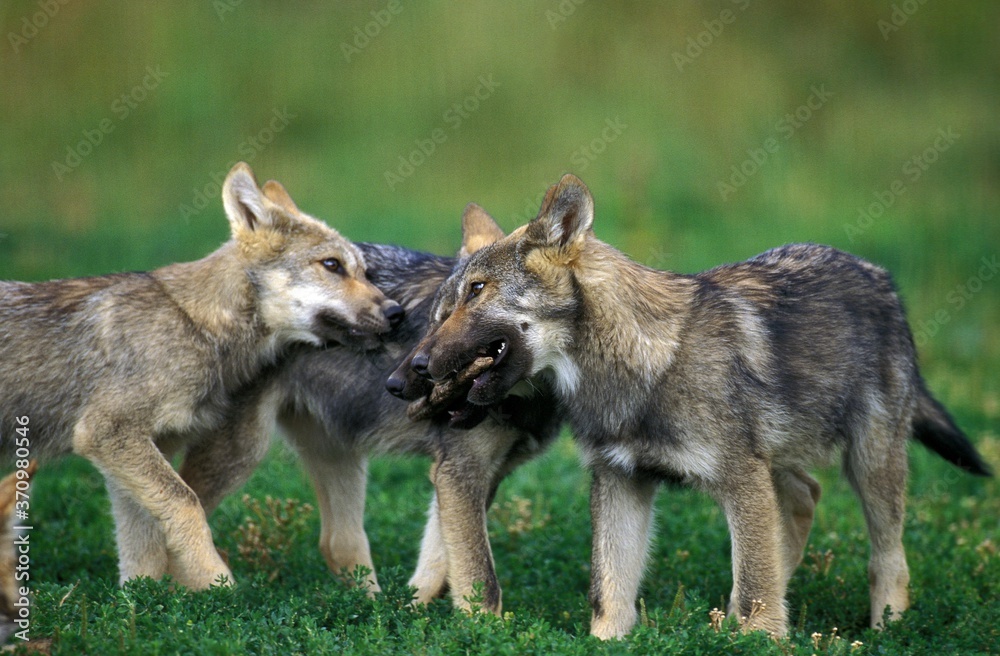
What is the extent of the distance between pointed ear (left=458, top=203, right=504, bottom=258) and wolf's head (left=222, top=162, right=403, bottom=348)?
1.78 ft

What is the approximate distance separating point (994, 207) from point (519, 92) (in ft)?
21.6

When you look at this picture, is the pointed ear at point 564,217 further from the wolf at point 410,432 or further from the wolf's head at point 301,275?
the wolf's head at point 301,275

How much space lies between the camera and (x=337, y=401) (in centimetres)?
637

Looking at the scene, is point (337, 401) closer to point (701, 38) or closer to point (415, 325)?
point (415, 325)

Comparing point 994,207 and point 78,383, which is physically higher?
point 994,207

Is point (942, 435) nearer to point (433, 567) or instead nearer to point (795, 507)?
point (795, 507)

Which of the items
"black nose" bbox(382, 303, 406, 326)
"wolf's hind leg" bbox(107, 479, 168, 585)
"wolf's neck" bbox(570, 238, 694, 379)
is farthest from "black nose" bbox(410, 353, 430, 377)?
"wolf's hind leg" bbox(107, 479, 168, 585)

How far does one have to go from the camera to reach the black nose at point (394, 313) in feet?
20.2

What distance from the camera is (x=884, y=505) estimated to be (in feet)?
20.6

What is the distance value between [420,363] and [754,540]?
5.83 ft

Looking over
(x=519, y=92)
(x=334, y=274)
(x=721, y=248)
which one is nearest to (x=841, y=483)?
(x=334, y=274)

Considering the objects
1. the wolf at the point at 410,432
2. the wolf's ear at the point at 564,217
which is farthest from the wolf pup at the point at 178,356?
the wolf's ear at the point at 564,217

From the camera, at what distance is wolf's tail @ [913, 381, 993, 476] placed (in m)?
6.70

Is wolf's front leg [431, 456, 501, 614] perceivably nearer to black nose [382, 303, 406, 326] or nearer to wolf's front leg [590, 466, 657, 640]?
wolf's front leg [590, 466, 657, 640]
